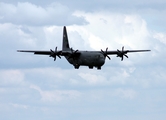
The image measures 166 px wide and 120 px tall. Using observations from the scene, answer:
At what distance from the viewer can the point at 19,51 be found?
113062 mm

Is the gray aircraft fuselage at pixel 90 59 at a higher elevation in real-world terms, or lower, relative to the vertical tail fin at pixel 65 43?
lower

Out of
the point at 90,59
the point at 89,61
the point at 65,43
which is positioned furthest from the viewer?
the point at 65,43

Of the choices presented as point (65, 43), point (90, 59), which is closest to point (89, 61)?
point (90, 59)

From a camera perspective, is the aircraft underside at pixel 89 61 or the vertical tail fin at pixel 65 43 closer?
the aircraft underside at pixel 89 61

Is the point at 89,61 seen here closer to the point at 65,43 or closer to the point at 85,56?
the point at 85,56

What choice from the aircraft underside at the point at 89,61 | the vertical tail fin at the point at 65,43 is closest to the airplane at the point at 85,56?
the aircraft underside at the point at 89,61

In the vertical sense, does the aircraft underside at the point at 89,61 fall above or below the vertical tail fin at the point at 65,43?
below

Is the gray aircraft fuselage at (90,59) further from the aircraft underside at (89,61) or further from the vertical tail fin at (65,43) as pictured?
the vertical tail fin at (65,43)

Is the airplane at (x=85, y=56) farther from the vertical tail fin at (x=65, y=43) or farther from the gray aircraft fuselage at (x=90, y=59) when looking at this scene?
the vertical tail fin at (x=65, y=43)

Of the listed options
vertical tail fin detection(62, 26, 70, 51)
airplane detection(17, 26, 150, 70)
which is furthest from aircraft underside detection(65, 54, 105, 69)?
vertical tail fin detection(62, 26, 70, 51)

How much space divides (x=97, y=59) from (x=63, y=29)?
2429cm

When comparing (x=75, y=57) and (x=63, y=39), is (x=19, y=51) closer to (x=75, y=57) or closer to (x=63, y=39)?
(x=75, y=57)

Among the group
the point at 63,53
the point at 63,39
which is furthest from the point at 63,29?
the point at 63,53

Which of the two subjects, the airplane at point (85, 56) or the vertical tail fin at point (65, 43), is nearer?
the airplane at point (85, 56)
